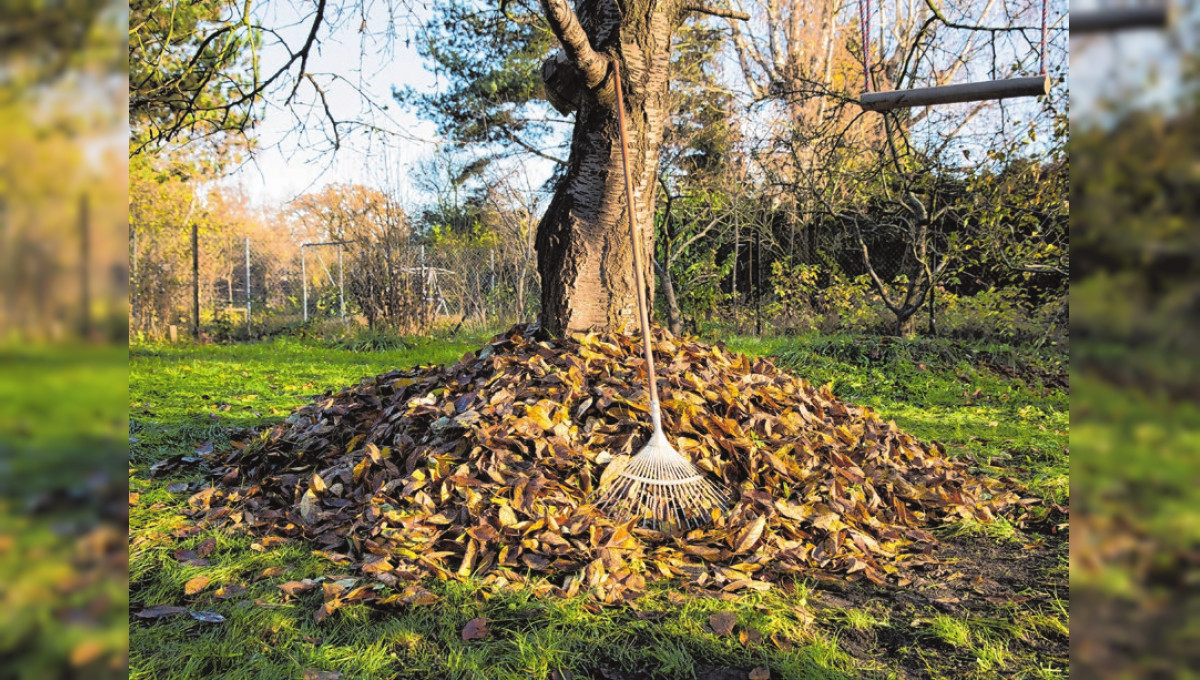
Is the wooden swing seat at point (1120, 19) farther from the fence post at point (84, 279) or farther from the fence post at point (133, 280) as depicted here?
the fence post at point (133, 280)

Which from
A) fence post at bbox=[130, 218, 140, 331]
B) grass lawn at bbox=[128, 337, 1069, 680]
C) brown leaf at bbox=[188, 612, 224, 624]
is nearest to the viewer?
grass lawn at bbox=[128, 337, 1069, 680]

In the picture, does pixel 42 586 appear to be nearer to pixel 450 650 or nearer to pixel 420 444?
pixel 450 650

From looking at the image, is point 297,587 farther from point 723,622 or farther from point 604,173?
point 604,173

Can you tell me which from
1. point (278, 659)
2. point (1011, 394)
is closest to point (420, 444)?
point (278, 659)

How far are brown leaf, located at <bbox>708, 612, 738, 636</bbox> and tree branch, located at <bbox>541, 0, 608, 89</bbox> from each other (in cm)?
245

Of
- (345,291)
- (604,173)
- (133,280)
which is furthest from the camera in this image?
(345,291)

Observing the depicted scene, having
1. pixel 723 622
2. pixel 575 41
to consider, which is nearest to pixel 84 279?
pixel 723 622

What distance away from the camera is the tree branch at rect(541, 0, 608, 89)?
2956 millimetres

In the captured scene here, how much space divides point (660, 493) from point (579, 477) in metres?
0.33

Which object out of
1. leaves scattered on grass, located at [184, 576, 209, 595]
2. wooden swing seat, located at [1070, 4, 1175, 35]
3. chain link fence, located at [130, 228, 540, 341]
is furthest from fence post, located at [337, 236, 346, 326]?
wooden swing seat, located at [1070, 4, 1175, 35]

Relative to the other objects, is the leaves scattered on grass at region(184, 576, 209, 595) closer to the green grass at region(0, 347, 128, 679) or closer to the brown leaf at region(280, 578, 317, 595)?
the brown leaf at region(280, 578, 317, 595)

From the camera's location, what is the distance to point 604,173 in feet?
→ 12.2

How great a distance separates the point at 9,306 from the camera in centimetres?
31

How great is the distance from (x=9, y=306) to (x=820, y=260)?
10.5 meters
